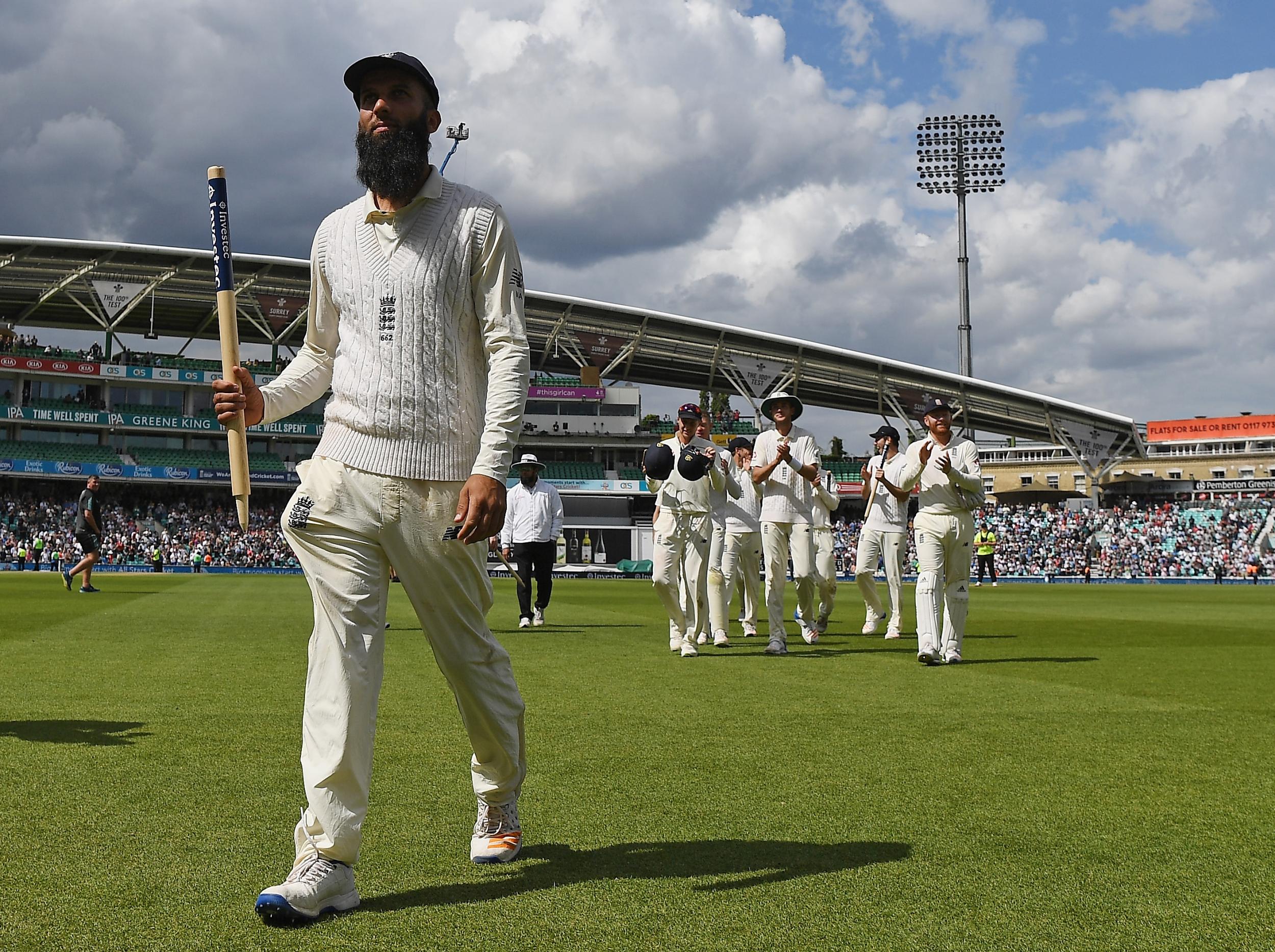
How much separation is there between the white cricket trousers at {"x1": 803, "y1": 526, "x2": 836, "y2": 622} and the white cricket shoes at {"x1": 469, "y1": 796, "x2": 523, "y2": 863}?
9.85 m

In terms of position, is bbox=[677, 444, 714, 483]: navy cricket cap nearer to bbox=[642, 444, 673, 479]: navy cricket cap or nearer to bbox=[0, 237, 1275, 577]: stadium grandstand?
bbox=[642, 444, 673, 479]: navy cricket cap

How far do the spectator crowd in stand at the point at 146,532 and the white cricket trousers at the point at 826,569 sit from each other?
3864cm

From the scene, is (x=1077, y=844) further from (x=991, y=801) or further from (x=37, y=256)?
(x=37, y=256)

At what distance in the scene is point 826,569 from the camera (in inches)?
539

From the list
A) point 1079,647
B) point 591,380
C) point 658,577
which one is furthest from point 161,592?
point 591,380

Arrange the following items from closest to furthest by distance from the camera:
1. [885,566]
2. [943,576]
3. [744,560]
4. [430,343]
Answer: [430,343]
[943,576]
[744,560]
[885,566]

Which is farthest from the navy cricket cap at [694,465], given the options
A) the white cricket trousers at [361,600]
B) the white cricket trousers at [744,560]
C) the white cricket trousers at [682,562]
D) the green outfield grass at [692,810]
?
the white cricket trousers at [361,600]

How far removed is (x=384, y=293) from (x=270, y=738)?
9.95 ft

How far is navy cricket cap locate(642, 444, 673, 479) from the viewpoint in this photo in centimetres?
1005

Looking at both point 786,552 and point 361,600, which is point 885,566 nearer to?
point 786,552

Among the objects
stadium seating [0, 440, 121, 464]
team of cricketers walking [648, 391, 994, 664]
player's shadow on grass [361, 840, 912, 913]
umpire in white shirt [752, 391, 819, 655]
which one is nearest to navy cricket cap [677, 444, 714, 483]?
team of cricketers walking [648, 391, 994, 664]

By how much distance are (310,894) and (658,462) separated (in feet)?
24.2

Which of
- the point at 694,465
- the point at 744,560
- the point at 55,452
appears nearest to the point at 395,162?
the point at 694,465

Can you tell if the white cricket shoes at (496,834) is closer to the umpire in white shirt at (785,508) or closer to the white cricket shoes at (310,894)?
the white cricket shoes at (310,894)
